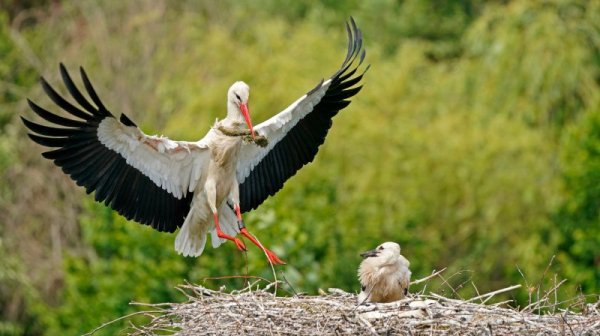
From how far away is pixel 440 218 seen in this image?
75.5 ft

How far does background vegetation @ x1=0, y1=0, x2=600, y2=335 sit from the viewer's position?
805 inches

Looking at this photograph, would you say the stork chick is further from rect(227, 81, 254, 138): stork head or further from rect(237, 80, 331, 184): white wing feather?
rect(237, 80, 331, 184): white wing feather

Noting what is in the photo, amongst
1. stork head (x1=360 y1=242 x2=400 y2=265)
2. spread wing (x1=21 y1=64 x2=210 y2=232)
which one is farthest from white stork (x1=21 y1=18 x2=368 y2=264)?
stork head (x1=360 y1=242 x2=400 y2=265)

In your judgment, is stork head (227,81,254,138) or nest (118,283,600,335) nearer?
nest (118,283,600,335)

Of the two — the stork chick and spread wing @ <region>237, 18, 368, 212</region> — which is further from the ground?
spread wing @ <region>237, 18, 368, 212</region>

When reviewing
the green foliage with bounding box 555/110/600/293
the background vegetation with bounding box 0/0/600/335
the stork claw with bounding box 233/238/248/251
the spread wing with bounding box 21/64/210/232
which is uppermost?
the background vegetation with bounding box 0/0/600/335

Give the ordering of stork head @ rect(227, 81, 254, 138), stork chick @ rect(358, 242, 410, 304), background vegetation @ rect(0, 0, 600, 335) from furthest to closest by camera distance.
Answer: background vegetation @ rect(0, 0, 600, 335)
stork head @ rect(227, 81, 254, 138)
stork chick @ rect(358, 242, 410, 304)

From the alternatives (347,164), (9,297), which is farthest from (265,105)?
(9,297)

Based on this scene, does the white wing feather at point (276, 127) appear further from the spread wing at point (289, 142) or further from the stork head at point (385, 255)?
the stork head at point (385, 255)

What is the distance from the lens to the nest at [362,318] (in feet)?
30.2

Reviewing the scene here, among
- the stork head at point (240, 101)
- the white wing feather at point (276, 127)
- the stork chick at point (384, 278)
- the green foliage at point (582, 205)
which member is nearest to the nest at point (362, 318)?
the stork chick at point (384, 278)

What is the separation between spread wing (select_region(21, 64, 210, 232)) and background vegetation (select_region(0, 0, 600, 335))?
26.8 ft

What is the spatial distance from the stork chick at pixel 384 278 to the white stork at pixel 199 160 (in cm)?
72

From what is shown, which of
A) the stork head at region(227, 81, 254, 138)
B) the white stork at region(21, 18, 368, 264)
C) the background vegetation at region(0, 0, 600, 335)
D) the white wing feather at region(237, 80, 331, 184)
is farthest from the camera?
the background vegetation at region(0, 0, 600, 335)
